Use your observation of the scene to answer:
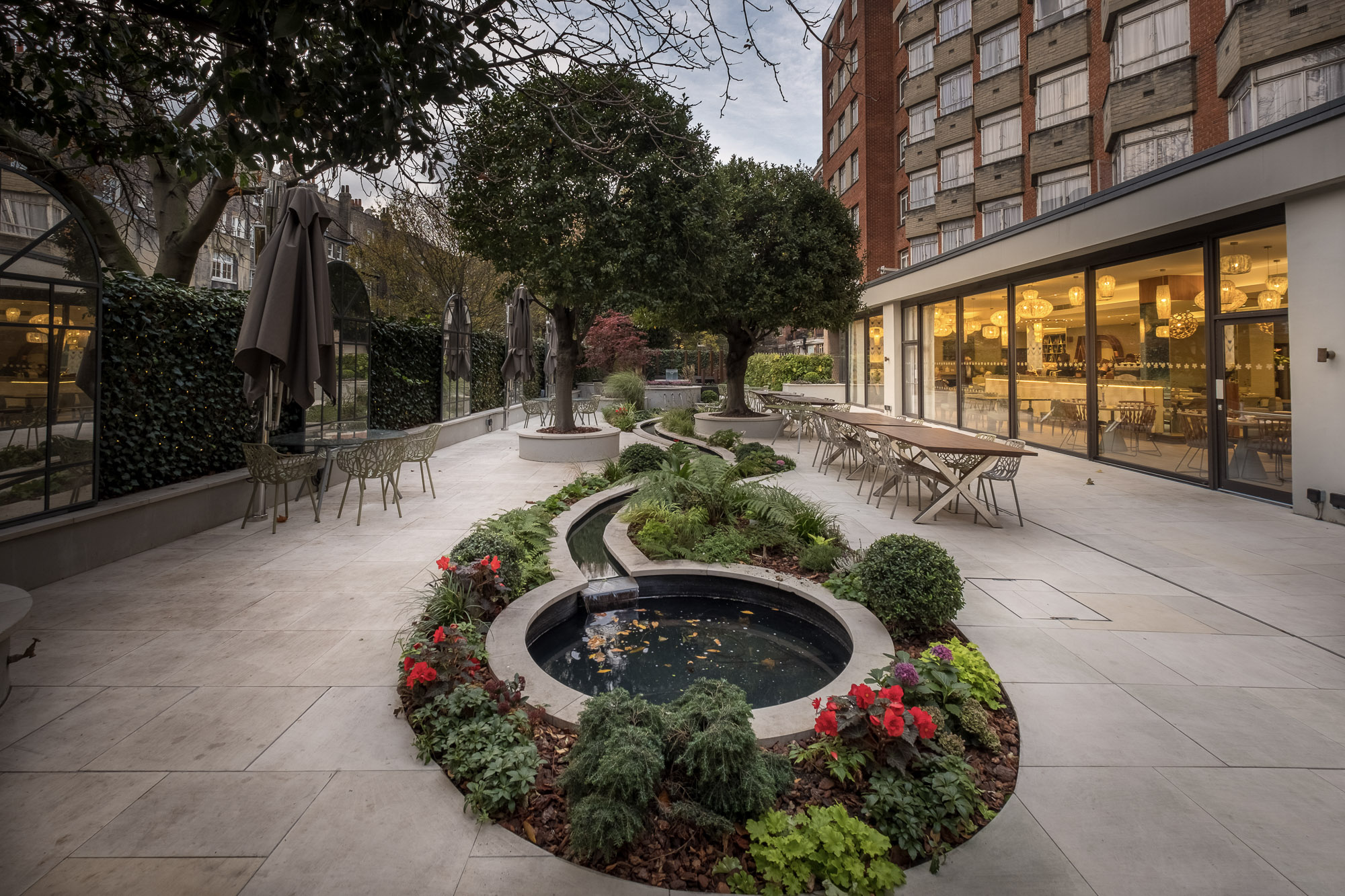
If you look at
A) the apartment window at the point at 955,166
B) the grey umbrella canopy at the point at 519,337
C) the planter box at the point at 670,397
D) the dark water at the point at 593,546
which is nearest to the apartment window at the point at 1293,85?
the apartment window at the point at 955,166

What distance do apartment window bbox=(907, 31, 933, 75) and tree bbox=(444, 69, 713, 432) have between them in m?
19.0

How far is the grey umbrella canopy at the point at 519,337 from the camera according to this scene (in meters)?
15.9

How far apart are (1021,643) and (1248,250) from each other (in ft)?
26.5

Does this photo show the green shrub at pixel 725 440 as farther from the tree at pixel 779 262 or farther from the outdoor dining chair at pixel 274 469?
the outdoor dining chair at pixel 274 469

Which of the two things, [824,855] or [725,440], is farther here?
[725,440]

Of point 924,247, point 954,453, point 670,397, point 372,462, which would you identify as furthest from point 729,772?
point 924,247

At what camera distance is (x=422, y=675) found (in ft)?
9.49

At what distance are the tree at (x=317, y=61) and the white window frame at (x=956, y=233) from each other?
2247 centimetres

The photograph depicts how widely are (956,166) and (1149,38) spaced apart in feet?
28.1

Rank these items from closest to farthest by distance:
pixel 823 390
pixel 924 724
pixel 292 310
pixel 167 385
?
pixel 924 724
pixel 292 310
pixel 167 385
pixel 823 390

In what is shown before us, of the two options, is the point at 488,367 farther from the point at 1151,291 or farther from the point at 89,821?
the point at 89,821

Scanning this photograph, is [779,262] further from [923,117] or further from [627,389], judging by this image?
[923,117]

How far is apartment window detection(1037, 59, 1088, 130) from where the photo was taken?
60.8 feet

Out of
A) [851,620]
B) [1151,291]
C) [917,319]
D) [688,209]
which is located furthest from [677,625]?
[917,319]
